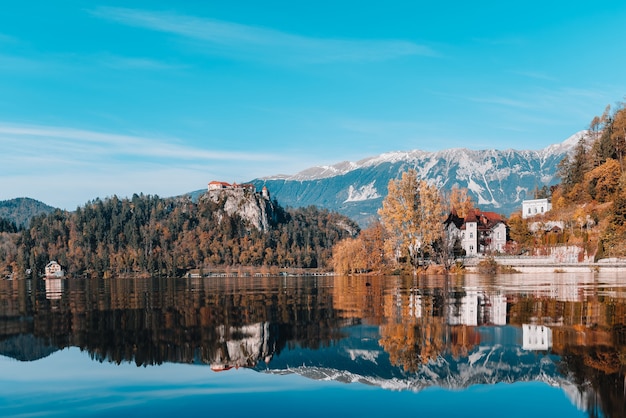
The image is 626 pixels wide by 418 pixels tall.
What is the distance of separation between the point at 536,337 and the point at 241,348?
37.4ft

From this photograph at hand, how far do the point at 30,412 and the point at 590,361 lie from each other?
1599 cm

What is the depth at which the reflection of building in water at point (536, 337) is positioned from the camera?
69.3 feet

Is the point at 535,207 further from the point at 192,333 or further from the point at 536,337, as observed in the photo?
the point at 192,333

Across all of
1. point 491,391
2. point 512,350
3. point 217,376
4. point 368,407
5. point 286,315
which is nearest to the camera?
point 368,407

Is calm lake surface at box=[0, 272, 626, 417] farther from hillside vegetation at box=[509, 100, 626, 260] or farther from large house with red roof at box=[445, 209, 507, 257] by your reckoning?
large house with red roof at box=[445, 209, 507, 257]

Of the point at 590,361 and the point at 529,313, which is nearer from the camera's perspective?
the point at 590,361

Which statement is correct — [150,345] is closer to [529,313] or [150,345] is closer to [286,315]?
[286,315]

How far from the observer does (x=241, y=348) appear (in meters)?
22.0

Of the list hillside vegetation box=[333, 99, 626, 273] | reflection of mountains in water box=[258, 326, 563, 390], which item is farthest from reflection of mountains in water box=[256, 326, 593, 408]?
hillside vegetation box=[333, 99, 626, 273]

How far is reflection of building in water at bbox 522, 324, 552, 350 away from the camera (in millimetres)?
21125

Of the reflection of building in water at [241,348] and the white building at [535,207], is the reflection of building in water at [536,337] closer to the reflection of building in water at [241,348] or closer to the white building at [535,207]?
the reflection of building in water at [241,348]

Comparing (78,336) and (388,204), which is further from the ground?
(388,204)

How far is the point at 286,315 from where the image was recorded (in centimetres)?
3409

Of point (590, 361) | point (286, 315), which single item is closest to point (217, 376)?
point (590, 361)
